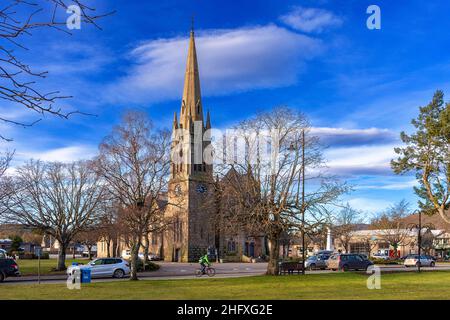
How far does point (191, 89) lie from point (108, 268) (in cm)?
5535

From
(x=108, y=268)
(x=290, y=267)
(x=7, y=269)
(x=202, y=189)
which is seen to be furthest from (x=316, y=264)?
(x=7, y=269)

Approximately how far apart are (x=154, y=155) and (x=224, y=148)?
5262 mm

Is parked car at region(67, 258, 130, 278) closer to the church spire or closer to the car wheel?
the car wheel

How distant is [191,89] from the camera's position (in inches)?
3438

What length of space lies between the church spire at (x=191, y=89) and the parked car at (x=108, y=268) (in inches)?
2042

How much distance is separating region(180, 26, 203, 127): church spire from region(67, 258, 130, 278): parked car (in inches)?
2042

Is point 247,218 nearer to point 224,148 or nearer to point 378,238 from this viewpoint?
point 224,148

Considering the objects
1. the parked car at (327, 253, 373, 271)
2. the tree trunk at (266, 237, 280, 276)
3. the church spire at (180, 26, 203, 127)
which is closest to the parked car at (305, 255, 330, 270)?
the parked car at (327, 253, 373, 271)

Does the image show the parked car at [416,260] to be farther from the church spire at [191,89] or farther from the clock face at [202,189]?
the church spire at [191,89]

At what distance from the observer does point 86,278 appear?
28750 mm

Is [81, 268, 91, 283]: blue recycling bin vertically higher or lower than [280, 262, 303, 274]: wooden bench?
higher

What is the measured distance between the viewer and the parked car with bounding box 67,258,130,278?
35.3 metres

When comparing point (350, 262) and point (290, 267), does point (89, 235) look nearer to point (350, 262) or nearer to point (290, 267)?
point (290, 267)
